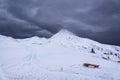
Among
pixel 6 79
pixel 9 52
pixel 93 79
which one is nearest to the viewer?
pixel 6 79

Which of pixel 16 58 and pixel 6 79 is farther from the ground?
pixel 16 58

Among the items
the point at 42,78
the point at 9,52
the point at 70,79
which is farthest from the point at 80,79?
the point at 9,52

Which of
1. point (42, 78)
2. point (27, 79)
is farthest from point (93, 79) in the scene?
point (27, 79)

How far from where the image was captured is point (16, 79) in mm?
21516

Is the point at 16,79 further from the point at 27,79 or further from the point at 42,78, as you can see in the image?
the point at 42,78

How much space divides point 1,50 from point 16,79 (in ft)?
80.1

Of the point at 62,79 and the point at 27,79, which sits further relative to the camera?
the point at 62,79

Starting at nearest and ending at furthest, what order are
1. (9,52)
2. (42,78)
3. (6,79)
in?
(6,79) → (42,78) → (9,52)

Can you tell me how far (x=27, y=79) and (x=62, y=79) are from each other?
4.50 metres

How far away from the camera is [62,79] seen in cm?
2344

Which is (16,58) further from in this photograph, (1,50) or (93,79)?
(93,79)

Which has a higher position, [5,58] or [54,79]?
[5,58]

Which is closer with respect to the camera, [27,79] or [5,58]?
[27,79]

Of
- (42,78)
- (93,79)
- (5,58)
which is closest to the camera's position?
(42,78)
